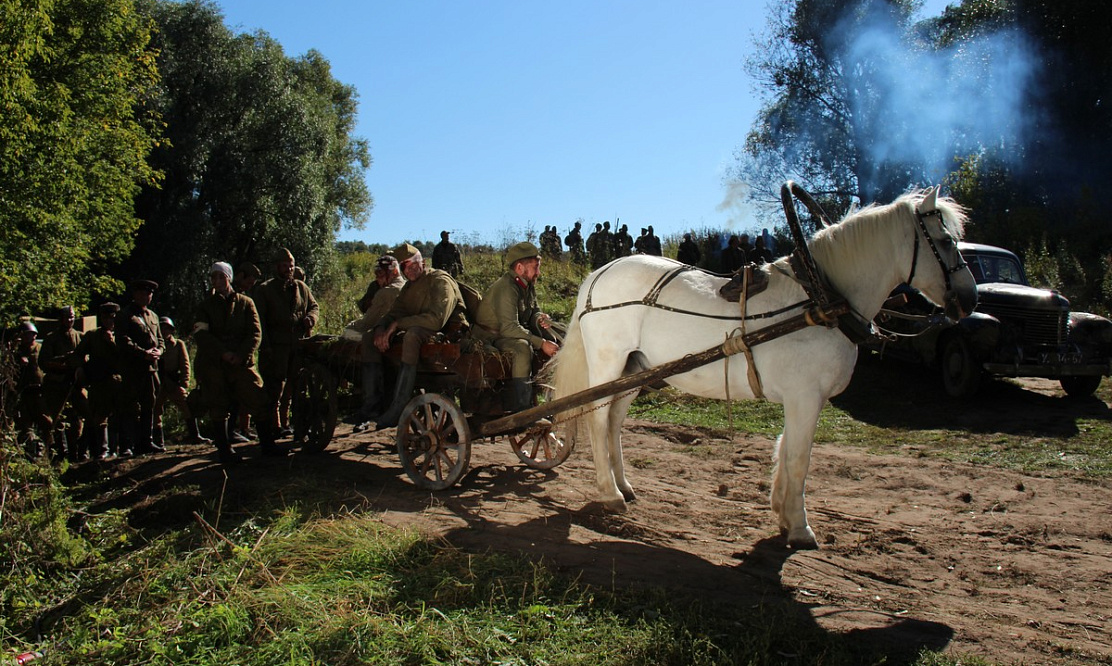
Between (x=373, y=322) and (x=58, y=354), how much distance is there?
4.35 m

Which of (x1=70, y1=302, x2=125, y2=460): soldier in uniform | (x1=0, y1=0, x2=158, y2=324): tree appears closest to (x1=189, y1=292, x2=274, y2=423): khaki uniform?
(x1=70, y1=302, x2=125, y2=460): soldier in uniform

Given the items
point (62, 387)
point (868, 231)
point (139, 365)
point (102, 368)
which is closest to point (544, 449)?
point (868, 231)

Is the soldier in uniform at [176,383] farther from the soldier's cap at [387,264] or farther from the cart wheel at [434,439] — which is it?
the cart wheel at [434,439]

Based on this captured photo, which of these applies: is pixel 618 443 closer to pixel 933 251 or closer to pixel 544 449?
pixel 544 449

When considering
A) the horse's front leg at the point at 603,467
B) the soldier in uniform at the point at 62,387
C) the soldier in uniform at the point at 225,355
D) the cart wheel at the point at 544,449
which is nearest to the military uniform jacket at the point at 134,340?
the soldier in uniform at the point at 62,387

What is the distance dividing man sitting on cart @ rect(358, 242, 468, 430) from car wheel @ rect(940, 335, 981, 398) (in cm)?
797

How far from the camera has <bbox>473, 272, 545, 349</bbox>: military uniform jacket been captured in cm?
687

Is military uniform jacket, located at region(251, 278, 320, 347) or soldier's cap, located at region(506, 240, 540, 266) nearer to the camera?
soldier's cap, located at region(506, 240, 540, 266)

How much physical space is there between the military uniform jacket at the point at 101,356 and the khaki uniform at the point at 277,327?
1.67m

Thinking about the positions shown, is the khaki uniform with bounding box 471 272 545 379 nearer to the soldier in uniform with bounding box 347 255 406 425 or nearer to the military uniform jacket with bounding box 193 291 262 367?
the soldier in uniform with bounding box 347 255 406 425

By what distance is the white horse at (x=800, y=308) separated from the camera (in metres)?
5.03

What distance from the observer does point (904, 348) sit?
42.8ft

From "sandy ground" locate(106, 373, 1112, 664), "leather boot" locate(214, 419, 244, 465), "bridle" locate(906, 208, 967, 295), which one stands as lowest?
"sandy ground" locate(106, 373, 1112, 664)

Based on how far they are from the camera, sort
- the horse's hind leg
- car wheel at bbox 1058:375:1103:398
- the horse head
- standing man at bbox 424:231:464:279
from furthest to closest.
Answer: standing man at bbox 424:231:464:279 → car wheel at bbox 1058:375:1103:398 → the horse's hind leg → the horse head
